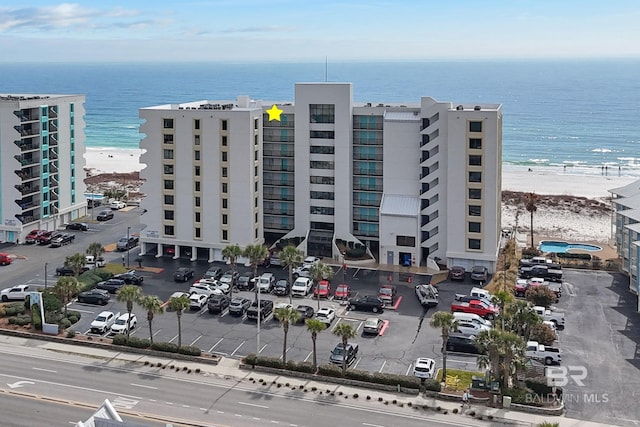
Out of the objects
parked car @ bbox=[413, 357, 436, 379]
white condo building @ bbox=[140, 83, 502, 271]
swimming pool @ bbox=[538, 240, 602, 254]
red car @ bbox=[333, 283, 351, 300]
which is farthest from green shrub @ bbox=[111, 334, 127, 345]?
swimming pool @ bbox=[538, 240, 602, 254]

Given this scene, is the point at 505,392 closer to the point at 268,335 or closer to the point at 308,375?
the point at 308,375

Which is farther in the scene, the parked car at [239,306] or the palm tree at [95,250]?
the palm tree at [95,250]

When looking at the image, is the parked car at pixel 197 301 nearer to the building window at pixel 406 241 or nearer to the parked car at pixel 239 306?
the parked car at pixel 239 306

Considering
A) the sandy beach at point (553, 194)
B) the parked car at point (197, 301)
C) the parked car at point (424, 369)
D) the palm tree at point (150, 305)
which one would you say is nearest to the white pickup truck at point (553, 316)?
the parked car at point (424, 369)

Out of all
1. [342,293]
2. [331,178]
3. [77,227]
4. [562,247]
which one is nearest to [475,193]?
[331,178]

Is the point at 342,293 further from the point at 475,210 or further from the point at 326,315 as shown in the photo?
the point at 475,210

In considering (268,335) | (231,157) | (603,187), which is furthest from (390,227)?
(603,187)
